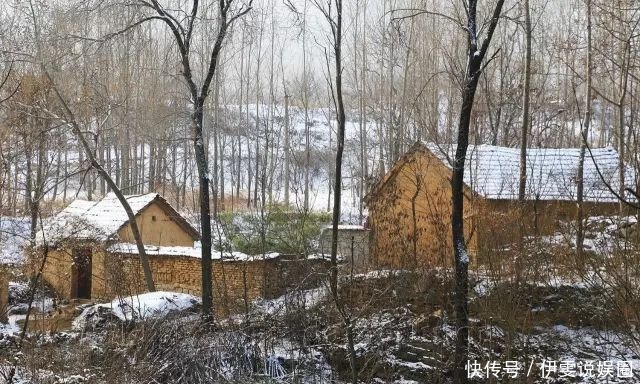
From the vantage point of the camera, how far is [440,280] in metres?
11.8

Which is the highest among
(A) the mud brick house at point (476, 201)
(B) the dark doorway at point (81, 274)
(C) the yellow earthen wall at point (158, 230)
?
(A) the mud brick house at point (476, 201)

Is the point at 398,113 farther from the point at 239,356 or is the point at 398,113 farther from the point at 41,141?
the point at 239,356

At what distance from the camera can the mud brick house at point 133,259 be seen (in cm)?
1412

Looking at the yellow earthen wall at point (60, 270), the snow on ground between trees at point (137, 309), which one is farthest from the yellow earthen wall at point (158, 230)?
the snow on ground between trees at point (137, 309)

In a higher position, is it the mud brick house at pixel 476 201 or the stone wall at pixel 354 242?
the mud brick house at pixel 476 201

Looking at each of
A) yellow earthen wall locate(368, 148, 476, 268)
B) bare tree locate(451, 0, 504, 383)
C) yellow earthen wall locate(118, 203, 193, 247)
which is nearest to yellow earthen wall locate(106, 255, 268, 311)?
yellow earthen wall locate(368, 148, 476, 268)

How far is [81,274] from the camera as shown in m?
20.0

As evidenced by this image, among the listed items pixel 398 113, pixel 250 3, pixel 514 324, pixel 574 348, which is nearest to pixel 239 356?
pixel 514 324

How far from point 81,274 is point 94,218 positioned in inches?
72.7

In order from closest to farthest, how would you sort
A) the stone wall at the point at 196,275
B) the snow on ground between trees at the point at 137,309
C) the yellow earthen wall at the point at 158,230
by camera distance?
the snow on ground between trees at the point at 137,309 → the stone wall at the point at 196,275 → the yellow earthen wall at the point at 158,230

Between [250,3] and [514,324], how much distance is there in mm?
7336

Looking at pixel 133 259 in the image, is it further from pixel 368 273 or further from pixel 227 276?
pixel 368 273

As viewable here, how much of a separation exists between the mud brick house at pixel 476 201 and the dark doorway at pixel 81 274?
26.6 feet

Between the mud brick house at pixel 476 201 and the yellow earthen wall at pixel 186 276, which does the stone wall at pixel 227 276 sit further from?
the mud brick house at pixel 476 201
